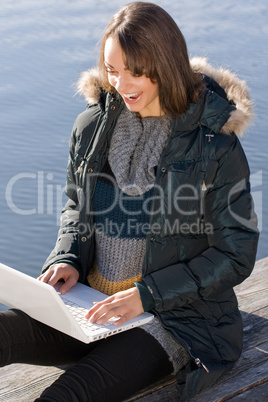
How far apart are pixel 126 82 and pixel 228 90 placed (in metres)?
0.35

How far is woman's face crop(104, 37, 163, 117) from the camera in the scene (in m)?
2.30

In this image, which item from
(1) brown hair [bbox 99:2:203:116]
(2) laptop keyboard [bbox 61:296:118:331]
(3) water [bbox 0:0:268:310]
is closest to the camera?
(2) laptop keyboard [bbox 61:296:118:331]

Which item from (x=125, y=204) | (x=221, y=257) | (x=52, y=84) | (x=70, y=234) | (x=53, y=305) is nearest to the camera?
(x=53, y=305)

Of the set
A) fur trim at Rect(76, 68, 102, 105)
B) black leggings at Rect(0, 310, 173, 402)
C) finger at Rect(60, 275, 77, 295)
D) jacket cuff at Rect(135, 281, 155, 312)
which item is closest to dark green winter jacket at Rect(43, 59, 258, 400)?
jacket cuff at Rect(135, 281, 155, 312)

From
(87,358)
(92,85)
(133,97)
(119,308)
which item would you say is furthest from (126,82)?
(87,358)

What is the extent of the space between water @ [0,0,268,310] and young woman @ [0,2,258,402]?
206 centimetres

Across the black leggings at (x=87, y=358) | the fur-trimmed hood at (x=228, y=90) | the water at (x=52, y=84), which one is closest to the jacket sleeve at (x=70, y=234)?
the fur-trimmed hood at (x=228, y=90)

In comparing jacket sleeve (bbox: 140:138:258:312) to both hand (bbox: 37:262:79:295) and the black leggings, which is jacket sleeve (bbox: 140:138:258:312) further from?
hand (bbox: 37:262:79:295)

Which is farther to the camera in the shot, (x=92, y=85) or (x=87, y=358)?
(x=92, y=85)

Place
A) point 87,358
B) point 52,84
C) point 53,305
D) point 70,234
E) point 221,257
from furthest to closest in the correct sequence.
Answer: point 52,84 → point 70,234 → point 221,257 → point 87,358 → point 53,305

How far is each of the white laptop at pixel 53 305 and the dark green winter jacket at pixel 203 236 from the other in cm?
13

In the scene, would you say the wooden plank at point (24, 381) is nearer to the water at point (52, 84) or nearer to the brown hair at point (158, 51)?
the brown hair at point (158, 51)

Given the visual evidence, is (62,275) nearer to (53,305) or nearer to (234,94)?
(53,305)

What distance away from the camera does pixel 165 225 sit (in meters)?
2.32
